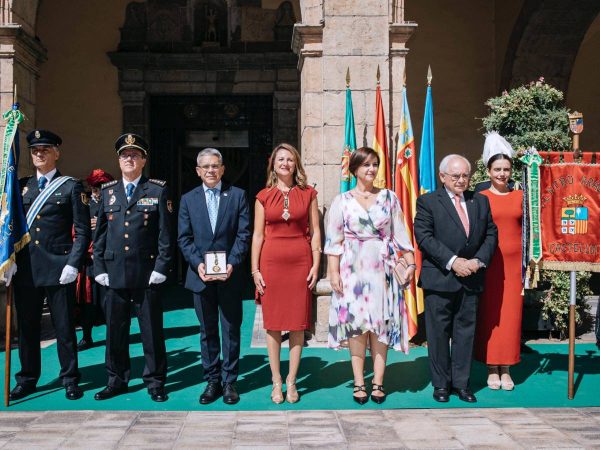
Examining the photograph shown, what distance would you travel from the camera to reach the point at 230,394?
5.07 meters

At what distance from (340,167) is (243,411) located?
10.00 ft

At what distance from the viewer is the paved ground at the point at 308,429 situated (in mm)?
4125

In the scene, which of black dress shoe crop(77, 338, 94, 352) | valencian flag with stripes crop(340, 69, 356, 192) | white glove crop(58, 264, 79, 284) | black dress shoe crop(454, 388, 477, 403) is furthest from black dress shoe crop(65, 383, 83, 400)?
valencian flag with stripes crop(340, 69, 356, 192)

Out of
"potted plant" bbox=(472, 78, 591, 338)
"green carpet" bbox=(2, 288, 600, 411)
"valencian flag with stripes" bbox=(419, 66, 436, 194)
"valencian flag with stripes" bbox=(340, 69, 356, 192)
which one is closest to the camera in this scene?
"green carpet" bbox=(2, 288, 600, 411)

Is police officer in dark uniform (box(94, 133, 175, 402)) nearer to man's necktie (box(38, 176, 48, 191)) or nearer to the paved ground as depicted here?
man's necktie (box(38, 176, 48, 191))

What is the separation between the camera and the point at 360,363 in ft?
16.8

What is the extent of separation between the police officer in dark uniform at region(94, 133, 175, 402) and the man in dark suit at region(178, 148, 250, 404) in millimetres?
201

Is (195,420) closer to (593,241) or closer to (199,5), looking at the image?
(593,241)

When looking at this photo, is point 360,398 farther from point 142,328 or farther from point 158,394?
Answer: point 142,328

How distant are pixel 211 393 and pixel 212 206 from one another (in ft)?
4.58

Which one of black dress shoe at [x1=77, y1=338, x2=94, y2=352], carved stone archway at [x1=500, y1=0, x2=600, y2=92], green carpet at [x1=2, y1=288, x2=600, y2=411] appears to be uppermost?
carved stone archway at [x1=500, y1=0, x2=600, y2=92]

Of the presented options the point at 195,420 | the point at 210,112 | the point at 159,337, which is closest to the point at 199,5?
the point at 210,112

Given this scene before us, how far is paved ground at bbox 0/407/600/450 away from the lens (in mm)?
4125

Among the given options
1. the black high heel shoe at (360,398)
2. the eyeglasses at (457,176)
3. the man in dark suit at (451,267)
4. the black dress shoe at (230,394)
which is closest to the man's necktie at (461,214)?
the man in dark suit at (451,267)
